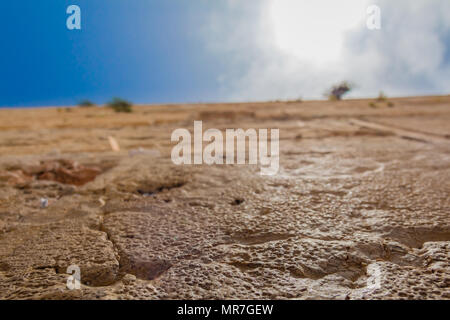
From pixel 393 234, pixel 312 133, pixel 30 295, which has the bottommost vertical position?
pixel 30 295

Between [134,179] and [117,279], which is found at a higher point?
[134,179]

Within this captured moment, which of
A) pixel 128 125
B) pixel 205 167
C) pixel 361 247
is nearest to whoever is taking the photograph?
pixel 361 247

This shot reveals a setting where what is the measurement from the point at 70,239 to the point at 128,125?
17.4 ft

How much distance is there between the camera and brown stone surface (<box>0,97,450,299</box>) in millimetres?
892

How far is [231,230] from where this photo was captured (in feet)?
4.08

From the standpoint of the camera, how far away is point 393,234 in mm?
1149

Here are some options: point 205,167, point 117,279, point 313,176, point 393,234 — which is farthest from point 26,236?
point 313,176

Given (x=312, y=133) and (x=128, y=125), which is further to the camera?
(x=128, y=125)

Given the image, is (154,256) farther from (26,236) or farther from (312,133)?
(312,133)

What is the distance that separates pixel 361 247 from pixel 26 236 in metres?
1.45

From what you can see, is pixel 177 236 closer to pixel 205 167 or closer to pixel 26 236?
pixel 26 236

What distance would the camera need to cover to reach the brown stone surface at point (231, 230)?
2.93 feet

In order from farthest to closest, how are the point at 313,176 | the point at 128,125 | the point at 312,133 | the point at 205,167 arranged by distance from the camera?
the point at 128,125 → the point at 312,133 → the point at 205,167 → the point at 313,176
